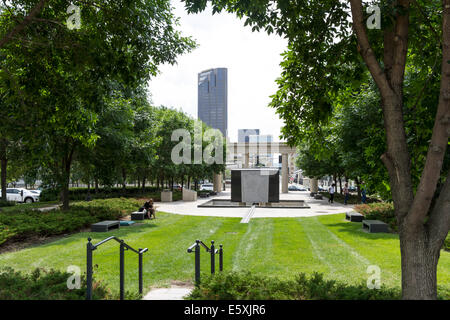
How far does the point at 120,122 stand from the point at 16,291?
14574 mm

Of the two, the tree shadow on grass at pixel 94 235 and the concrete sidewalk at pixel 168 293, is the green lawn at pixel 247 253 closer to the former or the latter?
the tree shadow on grass at pixel 94 235

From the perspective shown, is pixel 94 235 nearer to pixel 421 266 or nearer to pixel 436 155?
pixel 421 266

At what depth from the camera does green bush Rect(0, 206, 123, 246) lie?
12156 millimetres

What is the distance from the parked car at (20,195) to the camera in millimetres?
34625

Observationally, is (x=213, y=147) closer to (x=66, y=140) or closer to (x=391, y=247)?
(x=66, y=140)

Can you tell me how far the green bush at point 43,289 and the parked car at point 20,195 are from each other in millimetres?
33206

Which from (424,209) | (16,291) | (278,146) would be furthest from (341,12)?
(278,146)

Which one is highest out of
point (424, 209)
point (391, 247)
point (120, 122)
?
point (120, 122)

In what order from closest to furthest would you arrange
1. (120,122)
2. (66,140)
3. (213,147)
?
(66,140), (120,122), (213,147)

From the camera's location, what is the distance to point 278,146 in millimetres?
59500

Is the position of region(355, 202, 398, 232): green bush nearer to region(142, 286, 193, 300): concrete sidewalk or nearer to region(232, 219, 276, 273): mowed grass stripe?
region(232, 219, 276, 273): mowed grass stripe

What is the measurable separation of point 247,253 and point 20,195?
32.7m

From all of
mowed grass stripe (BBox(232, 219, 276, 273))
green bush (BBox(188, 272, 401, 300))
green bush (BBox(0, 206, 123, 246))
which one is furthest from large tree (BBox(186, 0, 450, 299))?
green bush (BBox(0, 206, 123, 246))

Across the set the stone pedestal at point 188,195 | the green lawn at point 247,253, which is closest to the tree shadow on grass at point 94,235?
the green lawn at point 247,253
